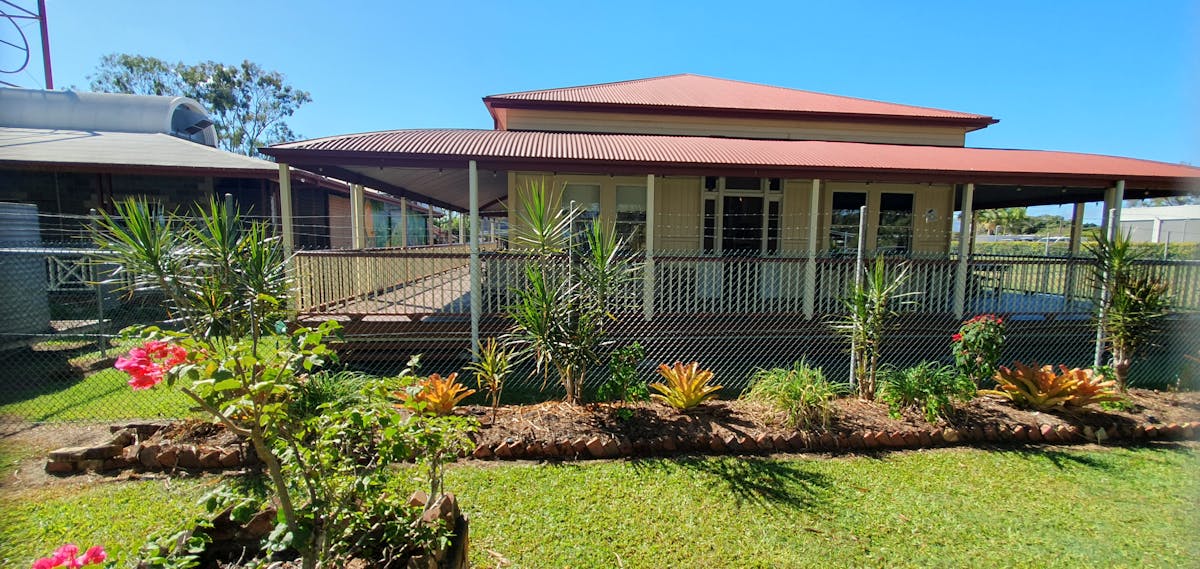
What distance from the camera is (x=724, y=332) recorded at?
7.36m

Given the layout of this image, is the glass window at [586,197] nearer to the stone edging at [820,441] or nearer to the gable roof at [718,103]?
the gable roof at [718,103]

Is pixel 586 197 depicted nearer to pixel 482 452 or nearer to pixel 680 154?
pixel 680 154

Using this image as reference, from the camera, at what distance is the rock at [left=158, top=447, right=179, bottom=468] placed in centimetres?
415

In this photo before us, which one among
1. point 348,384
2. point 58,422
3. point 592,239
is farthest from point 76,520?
point 592,239

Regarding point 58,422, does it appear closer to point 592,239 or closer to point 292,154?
point 292,154

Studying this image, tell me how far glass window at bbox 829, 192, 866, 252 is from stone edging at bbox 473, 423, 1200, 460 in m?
6.40

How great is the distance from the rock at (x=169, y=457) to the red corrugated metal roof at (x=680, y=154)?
155 inches

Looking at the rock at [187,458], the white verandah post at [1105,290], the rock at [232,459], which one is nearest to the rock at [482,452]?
the rock at [232,459]

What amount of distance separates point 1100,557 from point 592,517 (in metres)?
3.23

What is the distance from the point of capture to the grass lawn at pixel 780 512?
3.16 metres

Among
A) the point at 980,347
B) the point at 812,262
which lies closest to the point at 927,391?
the point at 980,347

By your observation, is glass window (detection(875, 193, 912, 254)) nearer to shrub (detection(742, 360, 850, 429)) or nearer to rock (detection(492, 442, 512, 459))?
shrub (detection(742, 360, 850, 429))

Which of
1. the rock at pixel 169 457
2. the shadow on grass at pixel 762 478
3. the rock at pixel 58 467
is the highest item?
the rock at pixel 169 457

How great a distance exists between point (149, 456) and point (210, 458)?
0.51 metres
